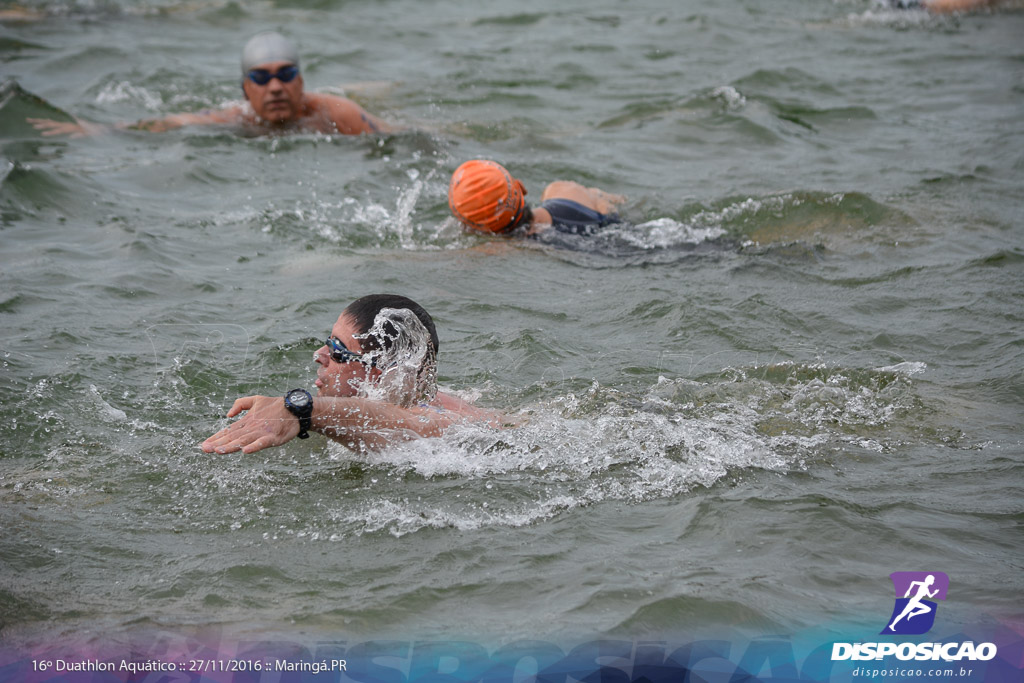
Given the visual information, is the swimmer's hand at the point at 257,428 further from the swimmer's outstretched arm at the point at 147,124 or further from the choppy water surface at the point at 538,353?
the swimmer's outstretched arm at the point at 147,124

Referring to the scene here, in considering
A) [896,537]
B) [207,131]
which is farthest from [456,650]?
[207,131]

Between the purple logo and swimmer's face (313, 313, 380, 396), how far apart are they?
90.6 inches

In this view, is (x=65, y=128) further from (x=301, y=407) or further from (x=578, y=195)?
(x=301, y=407)

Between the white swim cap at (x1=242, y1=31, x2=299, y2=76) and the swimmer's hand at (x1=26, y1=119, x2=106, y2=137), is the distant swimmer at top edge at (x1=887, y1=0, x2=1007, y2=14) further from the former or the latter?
the swimmer's hand at (x1=26, y1=119, x2=106, y2=137)

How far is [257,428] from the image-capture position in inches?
155

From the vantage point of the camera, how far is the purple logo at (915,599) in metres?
3.53

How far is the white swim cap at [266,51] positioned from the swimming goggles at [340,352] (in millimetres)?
6327

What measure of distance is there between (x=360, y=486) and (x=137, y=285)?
3071mm

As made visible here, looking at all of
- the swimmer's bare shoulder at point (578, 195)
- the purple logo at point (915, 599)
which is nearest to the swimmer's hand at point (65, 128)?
the swimmer's bare shoulder at point (578, 195)

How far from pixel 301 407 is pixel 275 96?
6.91 metres

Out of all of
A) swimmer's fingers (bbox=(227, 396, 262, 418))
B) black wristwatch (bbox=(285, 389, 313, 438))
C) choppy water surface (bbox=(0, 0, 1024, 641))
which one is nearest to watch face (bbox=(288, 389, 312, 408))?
black wristwatch (bbox=(285, 389, 313, 438))

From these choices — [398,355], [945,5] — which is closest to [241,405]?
[398,355]

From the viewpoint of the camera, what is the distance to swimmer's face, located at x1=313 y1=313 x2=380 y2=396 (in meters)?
4.63

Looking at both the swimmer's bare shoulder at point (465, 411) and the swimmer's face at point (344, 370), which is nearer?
the swimmer's face at point (344, 370)
